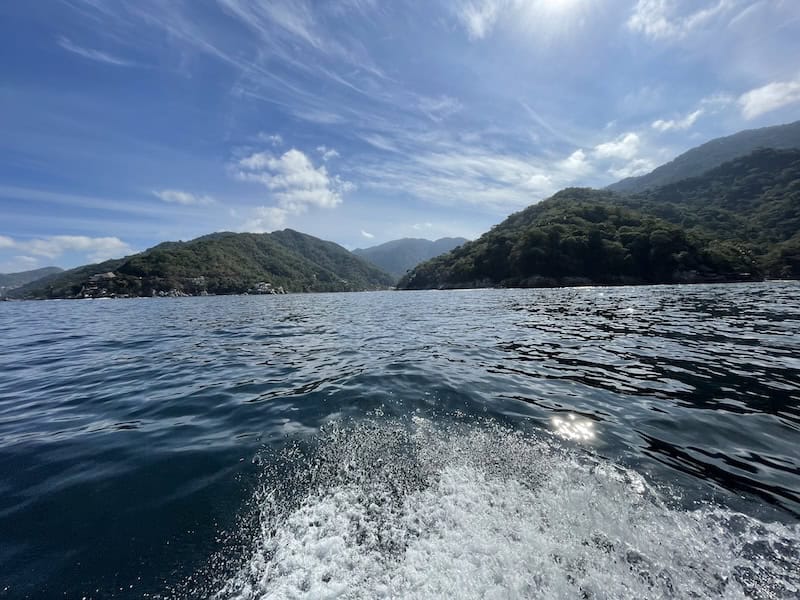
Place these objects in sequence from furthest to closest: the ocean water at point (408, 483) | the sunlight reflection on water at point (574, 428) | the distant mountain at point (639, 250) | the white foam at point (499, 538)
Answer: the distant mountain at point (639, 250)
the sunlight reflection on water at point (574, 428)
the ocean water at point (408, 483)
the white foam at point (499, 538)

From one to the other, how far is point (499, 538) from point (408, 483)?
1.70 m

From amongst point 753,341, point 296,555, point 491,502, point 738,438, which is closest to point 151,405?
point 296,555

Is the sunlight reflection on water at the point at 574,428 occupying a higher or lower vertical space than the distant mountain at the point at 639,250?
lower

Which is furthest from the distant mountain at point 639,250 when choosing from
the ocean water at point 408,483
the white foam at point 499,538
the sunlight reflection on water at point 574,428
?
the white foam at point 499,538

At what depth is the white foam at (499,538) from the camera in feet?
12.0

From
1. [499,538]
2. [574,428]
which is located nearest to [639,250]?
[574,428]

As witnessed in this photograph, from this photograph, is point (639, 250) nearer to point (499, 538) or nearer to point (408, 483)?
point (408, 483)

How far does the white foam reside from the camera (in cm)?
367

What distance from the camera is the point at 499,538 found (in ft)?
14.4

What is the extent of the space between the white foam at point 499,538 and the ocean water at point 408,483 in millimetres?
28

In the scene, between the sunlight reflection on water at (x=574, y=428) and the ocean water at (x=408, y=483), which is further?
the sunlight reflection on water at (x=574, y=428)

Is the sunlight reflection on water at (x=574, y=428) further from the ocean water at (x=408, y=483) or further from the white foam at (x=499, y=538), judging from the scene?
the white foam at (x=499, y=538)

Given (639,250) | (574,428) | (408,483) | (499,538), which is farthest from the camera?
(639,250)

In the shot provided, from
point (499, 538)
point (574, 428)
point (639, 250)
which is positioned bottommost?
point (574, 428)
